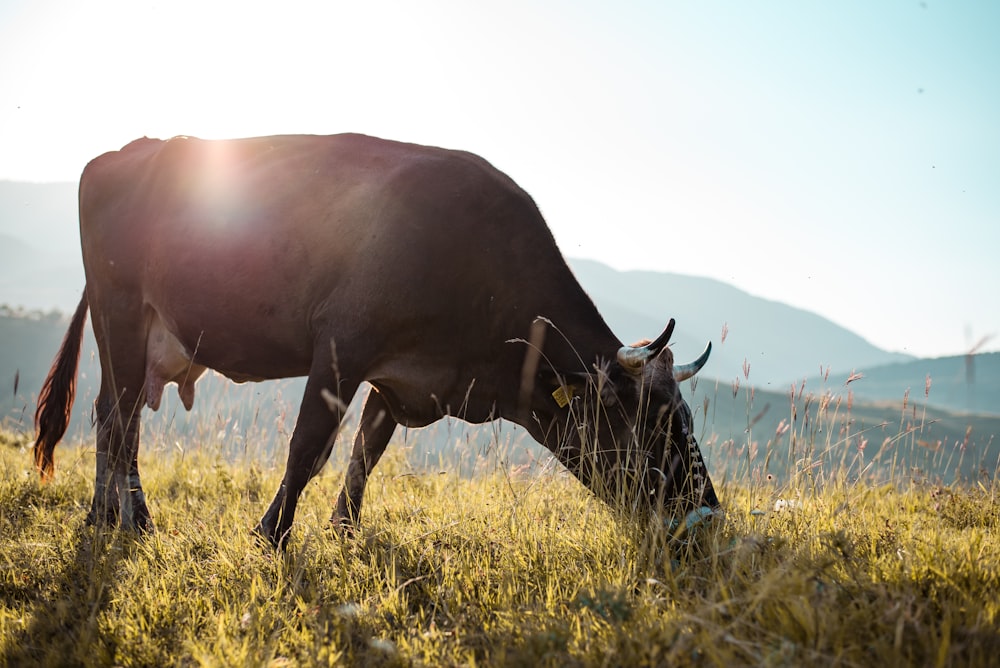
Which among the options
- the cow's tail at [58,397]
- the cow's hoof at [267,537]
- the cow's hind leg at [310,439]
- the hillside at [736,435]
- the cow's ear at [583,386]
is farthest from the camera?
the cow's tail at [58,397]

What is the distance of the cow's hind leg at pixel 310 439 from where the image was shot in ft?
14.0

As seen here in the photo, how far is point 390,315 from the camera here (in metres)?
4.43

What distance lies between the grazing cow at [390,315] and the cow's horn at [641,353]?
0.06 feet

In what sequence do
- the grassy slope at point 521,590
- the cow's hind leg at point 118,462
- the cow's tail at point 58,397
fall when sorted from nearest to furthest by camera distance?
the grassy slope at point 521,590 → the cow's hind leg at point 118,462 → the cow's tail at point 58,397

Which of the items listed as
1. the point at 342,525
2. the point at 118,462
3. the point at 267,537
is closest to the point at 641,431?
the point at 342,525

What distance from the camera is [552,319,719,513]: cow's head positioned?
413 cm

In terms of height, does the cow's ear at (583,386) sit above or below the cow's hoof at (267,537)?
above

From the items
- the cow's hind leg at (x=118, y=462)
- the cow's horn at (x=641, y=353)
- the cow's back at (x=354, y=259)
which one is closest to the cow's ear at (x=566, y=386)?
the cow's horn at (x=641, y=353)

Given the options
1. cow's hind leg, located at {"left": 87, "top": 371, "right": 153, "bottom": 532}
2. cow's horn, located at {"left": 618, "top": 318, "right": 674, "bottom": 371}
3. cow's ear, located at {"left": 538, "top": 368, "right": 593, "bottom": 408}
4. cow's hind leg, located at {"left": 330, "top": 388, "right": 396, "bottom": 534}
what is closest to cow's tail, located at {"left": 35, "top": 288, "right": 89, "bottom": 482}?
cow's hind leg, located at {"left": 87, "top": 371, "right": 153, "bottom": 532}

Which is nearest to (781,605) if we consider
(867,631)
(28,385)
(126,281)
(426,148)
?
(867,631)

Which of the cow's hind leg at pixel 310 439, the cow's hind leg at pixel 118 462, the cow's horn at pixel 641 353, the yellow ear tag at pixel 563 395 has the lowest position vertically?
the cow's hind leg at pixel 118 462

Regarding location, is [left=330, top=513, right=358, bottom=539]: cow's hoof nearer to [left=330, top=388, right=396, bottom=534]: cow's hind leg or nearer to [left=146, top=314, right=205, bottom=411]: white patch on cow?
[left=330, top=388, right=396, bottom=534]: cow's hind leg

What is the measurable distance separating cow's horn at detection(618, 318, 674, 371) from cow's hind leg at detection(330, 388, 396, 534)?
64.2 inches

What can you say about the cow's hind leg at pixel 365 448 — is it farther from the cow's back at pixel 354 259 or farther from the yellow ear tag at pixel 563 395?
the yellow ear tag at pixel 563 395
